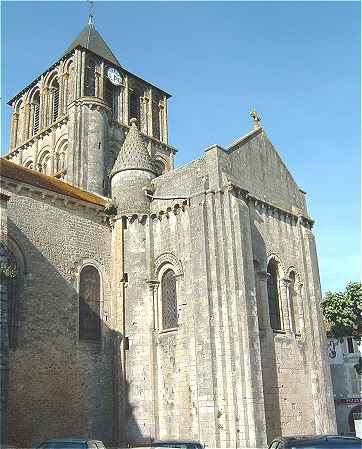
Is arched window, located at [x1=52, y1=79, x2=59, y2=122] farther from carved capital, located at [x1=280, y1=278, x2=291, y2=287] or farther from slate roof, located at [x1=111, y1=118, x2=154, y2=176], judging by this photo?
carved capital, located at [x1=280, y1=278, x2=291, y2=287]

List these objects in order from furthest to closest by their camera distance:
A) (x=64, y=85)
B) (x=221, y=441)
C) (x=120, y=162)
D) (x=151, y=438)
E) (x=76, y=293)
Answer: (x=64, y=85)
(x=120, y=162)
(x=76, y=293)
(x=151, y=438)
(x=221, y=441)

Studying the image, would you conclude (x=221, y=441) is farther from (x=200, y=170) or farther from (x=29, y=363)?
(x=200, y=170)

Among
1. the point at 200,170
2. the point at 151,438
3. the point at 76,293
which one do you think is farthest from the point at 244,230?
the point at 151,438

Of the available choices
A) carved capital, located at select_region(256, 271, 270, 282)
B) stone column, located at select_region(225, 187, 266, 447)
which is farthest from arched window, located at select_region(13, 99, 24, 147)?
carved capital, located at select_region(256, 271, 270, 282)

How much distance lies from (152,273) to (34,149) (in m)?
14.8

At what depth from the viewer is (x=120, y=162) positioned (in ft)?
74.7

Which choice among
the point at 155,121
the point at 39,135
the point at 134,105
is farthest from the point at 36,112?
the point at 155,121

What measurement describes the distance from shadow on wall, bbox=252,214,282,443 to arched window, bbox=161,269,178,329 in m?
3.11

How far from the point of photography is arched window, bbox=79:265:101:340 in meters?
19.7

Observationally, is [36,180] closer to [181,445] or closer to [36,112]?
[181,445]

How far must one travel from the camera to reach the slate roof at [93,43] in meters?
32.4

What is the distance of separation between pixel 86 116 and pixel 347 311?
56.9ft

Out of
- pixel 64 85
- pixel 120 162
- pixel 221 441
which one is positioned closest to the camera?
pixel 221 441

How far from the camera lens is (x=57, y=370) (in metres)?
18.0
